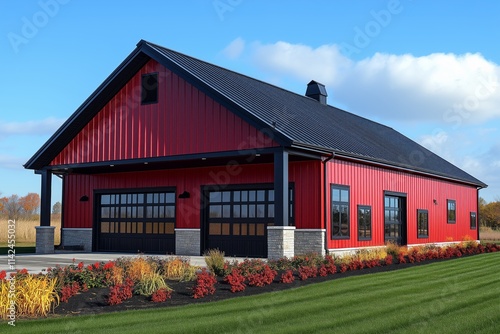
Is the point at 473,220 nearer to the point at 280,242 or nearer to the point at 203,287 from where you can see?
the point at 280,242

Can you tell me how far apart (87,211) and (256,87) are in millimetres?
10787

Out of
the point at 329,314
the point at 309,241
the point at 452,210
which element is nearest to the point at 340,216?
the point at 309,241

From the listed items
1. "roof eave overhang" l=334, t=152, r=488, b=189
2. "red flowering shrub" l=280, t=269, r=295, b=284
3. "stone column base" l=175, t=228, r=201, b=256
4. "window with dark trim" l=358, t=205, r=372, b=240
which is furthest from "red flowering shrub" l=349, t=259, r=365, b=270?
"stone column base" l=175, t=228, r=201, b=256

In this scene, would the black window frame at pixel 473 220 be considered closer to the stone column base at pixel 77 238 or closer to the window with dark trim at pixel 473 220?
the window with dark trim at pixel 473 220

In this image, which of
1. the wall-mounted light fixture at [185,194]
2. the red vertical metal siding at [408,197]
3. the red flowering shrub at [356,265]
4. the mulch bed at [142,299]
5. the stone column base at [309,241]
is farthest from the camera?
the wall-mounted light fixture at [185,194]

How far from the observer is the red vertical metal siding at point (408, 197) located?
996 inches

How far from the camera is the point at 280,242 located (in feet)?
69.1

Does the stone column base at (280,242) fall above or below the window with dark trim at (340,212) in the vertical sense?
below

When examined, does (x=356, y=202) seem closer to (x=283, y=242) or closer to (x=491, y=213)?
(x=283, y=242)

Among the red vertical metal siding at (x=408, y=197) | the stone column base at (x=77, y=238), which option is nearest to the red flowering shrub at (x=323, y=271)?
the red vertical metal siding at (x=408, y=197)

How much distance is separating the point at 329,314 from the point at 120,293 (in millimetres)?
4286

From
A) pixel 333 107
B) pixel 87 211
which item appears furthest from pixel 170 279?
pixel 333 107

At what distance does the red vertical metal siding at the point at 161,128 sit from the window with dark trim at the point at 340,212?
4.21 metres

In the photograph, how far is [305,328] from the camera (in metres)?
9.62
